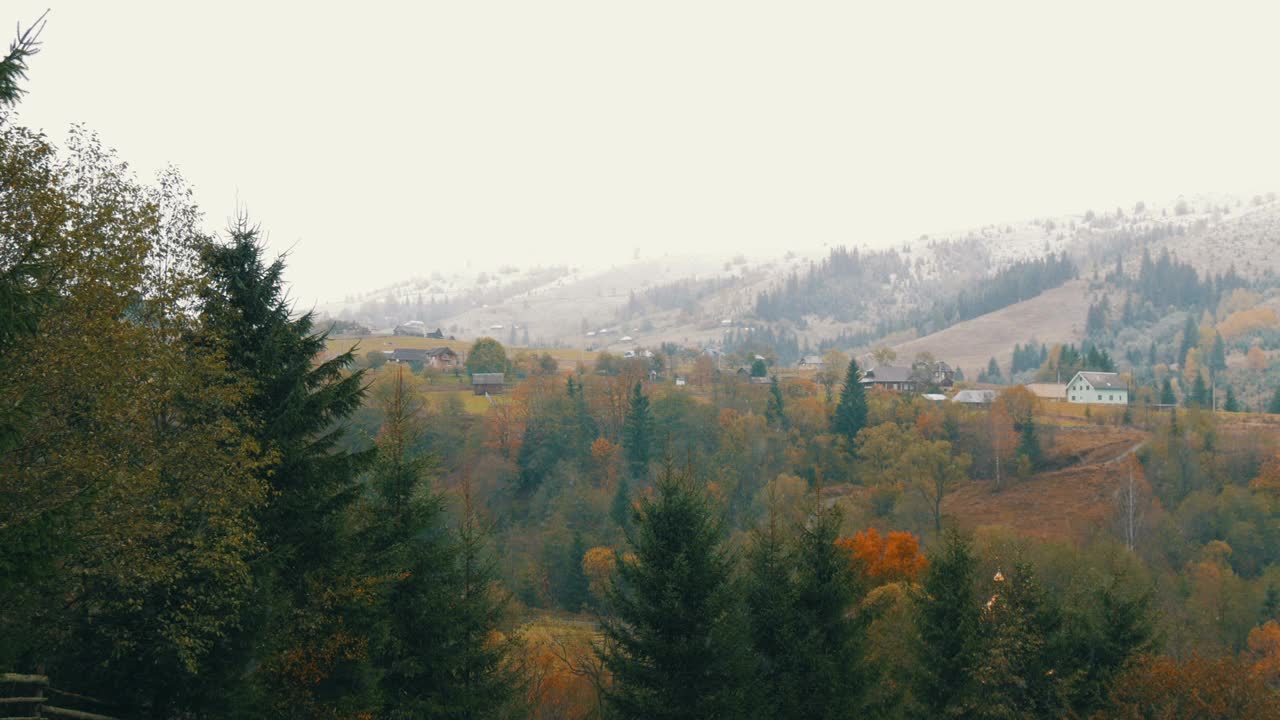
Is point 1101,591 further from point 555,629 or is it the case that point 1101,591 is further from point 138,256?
point 555,629

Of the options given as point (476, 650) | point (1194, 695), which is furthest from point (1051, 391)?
point (476, 650)

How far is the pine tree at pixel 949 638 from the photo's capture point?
20.0 metres

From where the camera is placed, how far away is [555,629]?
2090 inches

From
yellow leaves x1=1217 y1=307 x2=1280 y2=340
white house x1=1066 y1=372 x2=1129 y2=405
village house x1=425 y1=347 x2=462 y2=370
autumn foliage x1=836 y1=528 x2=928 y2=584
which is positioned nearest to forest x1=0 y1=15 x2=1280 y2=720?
autumn foliage x1=836 y1=528 x2=928 y2=584

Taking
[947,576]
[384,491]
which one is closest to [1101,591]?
[947,576]

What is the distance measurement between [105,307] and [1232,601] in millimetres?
61740

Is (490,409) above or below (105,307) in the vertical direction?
below

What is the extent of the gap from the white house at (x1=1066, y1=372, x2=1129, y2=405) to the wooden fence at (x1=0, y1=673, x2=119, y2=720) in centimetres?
11394

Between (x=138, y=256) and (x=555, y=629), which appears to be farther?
(x=555, y=629)

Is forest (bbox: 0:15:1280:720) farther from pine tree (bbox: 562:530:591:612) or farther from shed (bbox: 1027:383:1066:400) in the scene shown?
shed (bbox: 1027:383:1066:400)

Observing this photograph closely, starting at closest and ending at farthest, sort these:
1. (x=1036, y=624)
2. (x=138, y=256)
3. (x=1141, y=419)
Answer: (x=138, y=256), (x=1036, y=624), (x=1141, y=419)

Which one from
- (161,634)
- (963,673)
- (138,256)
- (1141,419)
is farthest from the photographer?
(1141,419)

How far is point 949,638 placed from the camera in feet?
66.5

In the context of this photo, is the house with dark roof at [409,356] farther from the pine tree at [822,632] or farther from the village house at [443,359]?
the pine tree at [822,632]
